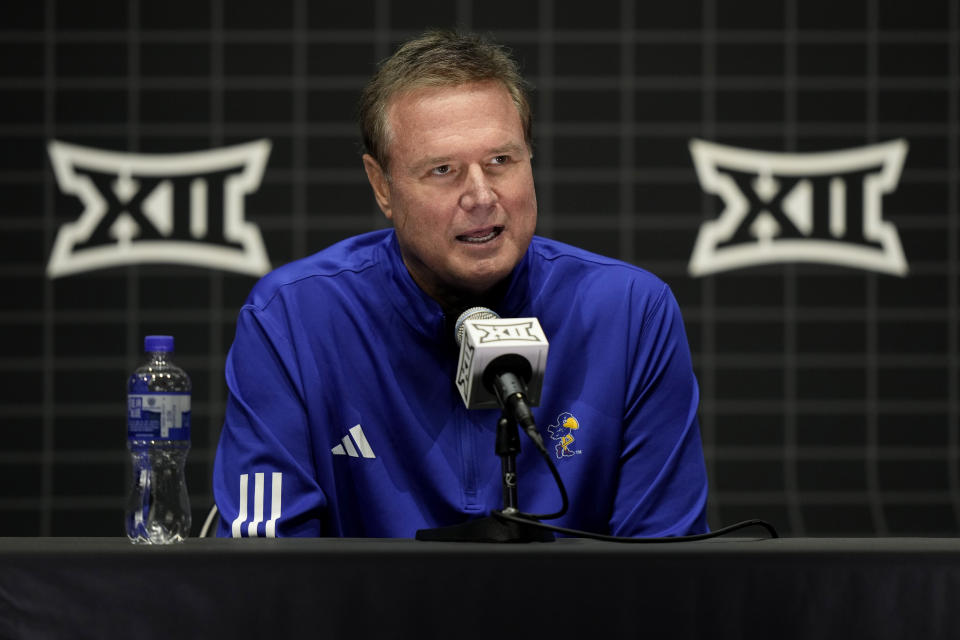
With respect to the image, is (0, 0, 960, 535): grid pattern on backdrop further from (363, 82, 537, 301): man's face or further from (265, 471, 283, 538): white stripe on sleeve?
(265, 471, 283, 538): white stripe on sleeve

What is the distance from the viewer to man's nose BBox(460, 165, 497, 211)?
172 cm

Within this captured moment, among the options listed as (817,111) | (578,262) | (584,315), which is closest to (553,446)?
(584,315)

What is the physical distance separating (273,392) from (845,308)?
2.83m

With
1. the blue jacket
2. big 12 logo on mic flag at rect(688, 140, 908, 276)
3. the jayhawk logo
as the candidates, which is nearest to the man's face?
the blue jacket

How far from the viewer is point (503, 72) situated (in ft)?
5.86

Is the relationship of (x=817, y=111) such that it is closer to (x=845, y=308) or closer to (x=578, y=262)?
(x=845, y=308)

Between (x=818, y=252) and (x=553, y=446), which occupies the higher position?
(x=818, y=252)

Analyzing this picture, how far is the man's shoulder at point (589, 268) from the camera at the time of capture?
1905 mm

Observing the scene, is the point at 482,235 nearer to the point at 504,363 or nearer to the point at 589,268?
the point at 589,268

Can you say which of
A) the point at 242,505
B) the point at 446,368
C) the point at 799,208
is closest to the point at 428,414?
the point at 446,368

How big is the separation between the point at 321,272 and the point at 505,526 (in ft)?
2.70

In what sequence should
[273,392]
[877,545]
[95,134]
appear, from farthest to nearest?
[95,134], [273,392], [877,545]

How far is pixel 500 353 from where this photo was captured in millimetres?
1277

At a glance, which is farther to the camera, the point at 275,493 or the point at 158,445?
the point at 275,493
